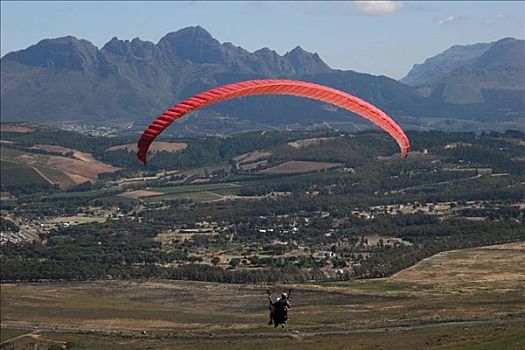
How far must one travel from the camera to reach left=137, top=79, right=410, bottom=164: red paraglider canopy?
25906mm

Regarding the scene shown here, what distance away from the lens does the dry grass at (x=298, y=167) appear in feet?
559

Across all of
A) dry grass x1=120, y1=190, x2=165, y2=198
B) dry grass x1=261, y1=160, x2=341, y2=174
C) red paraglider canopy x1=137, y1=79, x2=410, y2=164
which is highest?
red paraglider canopy x1=137, y1=79, x2=410, y2=164

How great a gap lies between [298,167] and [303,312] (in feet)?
364

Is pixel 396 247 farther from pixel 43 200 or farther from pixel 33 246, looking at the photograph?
pixel 43 200

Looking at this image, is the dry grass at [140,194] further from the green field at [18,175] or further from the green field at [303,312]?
the green field at [303,312]

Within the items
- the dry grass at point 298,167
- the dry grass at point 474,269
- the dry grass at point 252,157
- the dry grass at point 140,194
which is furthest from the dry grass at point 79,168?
the dry grass at point 474,269

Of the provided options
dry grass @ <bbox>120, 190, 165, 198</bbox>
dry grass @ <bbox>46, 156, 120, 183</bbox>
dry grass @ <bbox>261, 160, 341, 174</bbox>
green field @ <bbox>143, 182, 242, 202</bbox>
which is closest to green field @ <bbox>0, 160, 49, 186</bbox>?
dry grass @ <bbox>46, 156, 120, 183</bbox>

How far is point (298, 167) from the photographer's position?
172875 mm

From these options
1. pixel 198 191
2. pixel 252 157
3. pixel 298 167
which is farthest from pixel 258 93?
pixel 252 157

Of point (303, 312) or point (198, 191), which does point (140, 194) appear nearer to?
point (198, 191)

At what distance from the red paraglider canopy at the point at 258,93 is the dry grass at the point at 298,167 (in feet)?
460

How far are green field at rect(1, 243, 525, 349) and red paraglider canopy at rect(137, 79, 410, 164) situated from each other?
19737 mm

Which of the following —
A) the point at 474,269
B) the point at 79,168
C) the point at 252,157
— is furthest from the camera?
Result: the point at 252,157

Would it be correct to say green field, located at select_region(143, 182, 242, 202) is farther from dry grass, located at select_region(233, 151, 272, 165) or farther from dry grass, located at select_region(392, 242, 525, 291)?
dry grass, located at select_region(392, 242, 525, 291)
